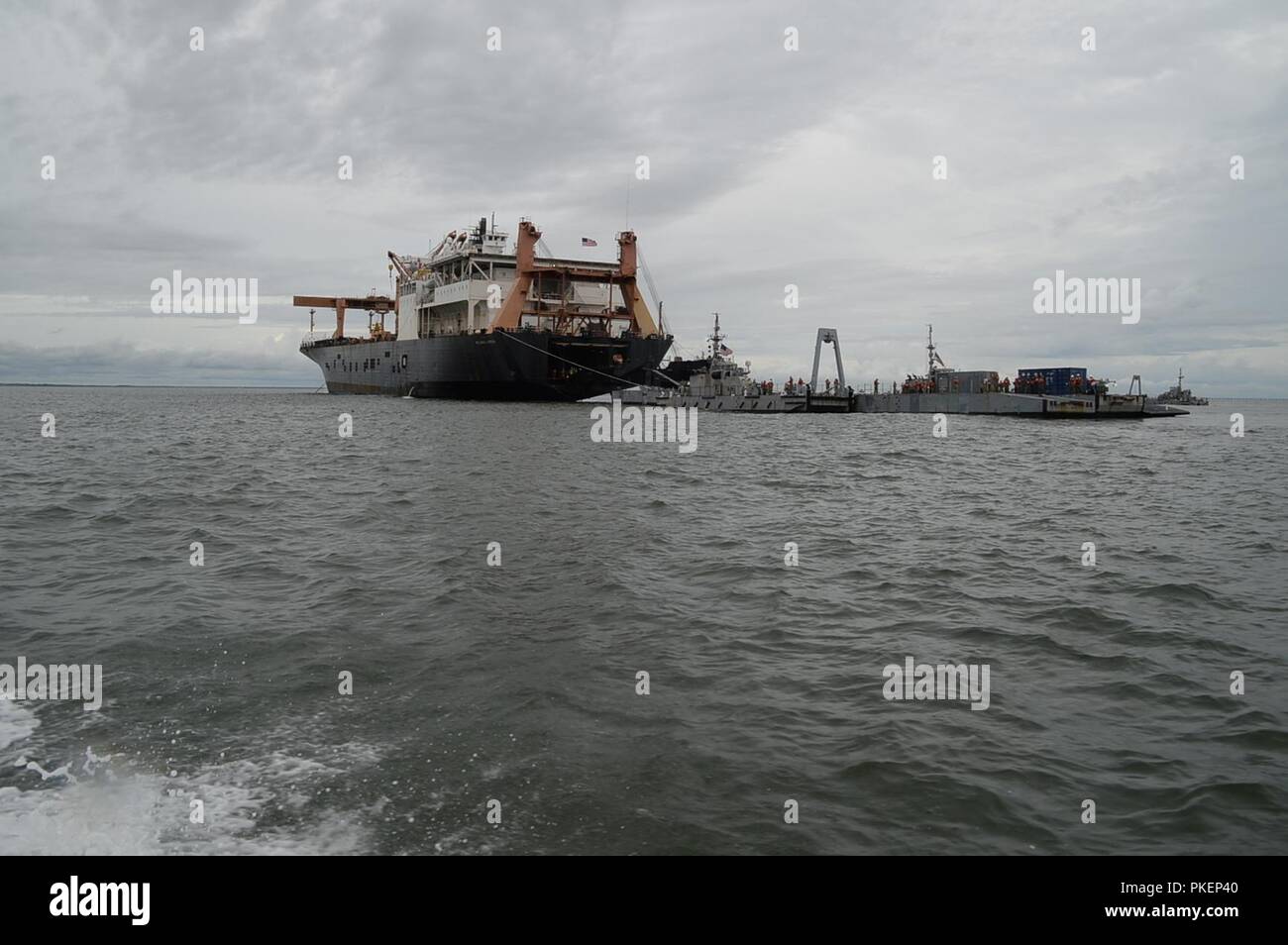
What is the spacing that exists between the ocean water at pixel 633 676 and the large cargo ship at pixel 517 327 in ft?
152

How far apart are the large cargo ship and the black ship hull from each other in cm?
9

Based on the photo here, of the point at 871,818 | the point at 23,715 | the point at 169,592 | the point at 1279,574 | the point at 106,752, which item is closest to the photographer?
the point at 871,818

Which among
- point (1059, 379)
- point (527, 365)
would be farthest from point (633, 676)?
point (1059, 379)

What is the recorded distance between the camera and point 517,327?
6662cm

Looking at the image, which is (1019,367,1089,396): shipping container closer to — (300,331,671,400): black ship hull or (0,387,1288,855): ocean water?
(300,331,671,400): black ship hull

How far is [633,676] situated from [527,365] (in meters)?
58.2

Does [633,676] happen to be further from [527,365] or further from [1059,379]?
[1059,379]

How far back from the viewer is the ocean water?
5.58 meters

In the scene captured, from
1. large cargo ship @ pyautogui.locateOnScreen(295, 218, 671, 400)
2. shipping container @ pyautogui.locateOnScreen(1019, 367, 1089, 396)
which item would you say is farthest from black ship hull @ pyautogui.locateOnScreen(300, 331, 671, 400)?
shipping container @ pyautogui.locateOnScreen(1019, 367, 1089, 396)

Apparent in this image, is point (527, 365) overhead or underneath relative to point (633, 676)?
overhead

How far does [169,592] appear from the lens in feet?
37.1
